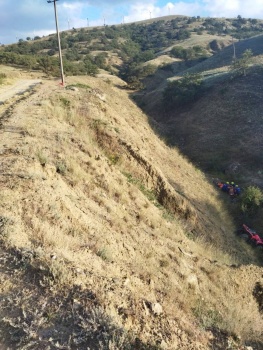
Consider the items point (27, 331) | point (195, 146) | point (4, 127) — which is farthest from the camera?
point (195, 146)

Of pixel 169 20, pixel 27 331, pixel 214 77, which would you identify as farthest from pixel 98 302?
pixel 169 20

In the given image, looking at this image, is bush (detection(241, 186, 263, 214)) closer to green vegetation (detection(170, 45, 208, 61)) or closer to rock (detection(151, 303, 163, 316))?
rock (detection(151, 303, 163, 316))

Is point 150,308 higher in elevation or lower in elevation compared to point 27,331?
lower

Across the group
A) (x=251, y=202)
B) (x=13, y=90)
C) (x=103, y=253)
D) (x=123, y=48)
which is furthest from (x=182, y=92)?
(x=123, y=48)

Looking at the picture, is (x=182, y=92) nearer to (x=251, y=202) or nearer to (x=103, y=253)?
(x=251, y=202)

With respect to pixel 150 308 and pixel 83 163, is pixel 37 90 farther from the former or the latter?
pixel 150 308

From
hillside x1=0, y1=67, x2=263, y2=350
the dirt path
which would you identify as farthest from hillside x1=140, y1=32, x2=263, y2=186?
the dirt path
